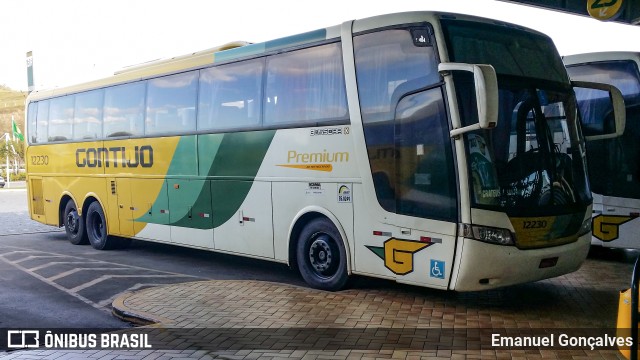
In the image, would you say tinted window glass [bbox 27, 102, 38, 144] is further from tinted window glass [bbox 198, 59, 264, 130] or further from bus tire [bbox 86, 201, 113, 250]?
tinted window glass [bbox 198, 59, 264, 130]

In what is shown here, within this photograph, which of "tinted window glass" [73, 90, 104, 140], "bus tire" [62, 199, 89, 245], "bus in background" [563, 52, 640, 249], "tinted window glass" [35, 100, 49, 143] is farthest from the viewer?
"tinted window glass" [35, 100, 49, 143]

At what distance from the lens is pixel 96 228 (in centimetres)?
1451

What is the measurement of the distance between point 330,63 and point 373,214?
2.24 metres

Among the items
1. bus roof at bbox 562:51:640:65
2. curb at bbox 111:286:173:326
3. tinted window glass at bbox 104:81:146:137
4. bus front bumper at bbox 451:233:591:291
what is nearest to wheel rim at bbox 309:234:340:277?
bus front bumper at bbox 451:233:591:291

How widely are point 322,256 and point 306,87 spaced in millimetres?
2423

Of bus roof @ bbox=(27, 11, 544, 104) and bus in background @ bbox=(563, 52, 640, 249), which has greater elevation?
bus roof @ bbox=(27, 11, 544, 104)

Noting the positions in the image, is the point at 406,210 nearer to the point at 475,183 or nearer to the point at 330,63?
the point at 475,183

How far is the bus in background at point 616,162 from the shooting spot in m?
11.2

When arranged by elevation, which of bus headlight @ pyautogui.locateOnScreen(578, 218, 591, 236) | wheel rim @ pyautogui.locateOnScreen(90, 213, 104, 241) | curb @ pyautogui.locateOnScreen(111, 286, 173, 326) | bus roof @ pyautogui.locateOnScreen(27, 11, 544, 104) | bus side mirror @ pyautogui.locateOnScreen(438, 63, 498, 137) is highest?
bus roof @ pyautogui.locateOnScreen(27, 11, 544, 104)

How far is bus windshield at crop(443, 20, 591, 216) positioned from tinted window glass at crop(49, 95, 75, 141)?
10514mm

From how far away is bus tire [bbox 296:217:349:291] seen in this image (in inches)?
343

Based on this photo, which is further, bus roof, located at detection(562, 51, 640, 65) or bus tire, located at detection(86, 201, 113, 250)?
bus tire, located at detection(86, 201, 113, 250)

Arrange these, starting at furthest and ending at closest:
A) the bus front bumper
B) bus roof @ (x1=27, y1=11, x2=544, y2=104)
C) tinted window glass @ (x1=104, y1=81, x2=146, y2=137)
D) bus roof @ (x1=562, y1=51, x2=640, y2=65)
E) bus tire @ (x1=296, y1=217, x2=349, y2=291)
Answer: tinted window glass @ (x1=104, y1=81, x2=146, y2=137) < bus roof @ (x1=562, y1=51, x2=640, y2=65) < bus tire @ (x1=296, y1=217, x2=349, y2=291) < bus roof @ (x1=27, y1=11, x2=544, y2=104) < the bus front bumper

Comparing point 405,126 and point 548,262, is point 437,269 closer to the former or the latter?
point 548,262
